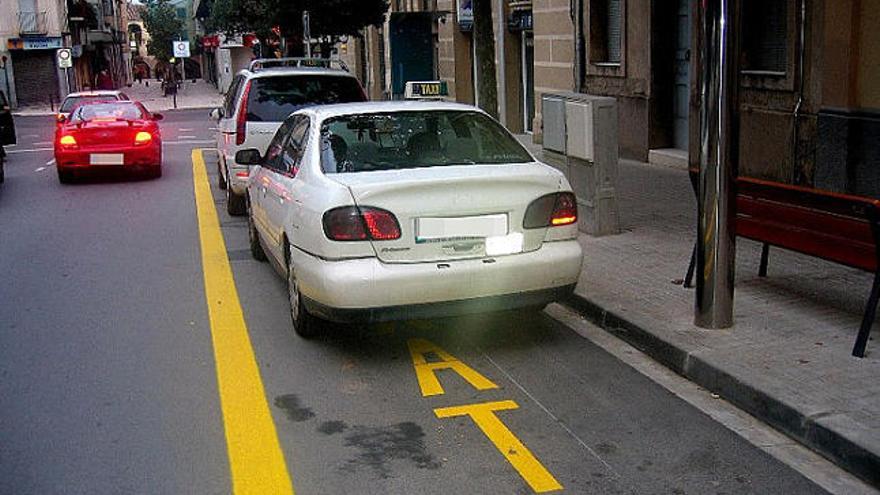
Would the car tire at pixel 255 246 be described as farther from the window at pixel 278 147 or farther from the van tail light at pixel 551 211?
the van tail light at pixel 551 211

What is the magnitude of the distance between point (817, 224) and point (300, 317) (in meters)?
3.38

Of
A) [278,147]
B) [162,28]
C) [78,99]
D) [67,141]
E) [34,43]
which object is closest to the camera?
[278,147]

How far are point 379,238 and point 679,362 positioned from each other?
1.91m

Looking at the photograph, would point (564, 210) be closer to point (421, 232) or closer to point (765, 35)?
point (421, 232)

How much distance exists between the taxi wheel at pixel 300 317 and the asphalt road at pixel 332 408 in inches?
3.3

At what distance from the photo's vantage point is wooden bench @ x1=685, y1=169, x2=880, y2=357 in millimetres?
5652

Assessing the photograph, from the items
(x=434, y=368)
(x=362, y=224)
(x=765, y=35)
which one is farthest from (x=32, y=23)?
(x=434, y=368)

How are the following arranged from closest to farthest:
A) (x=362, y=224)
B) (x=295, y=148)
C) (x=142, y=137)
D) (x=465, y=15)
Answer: (x=362, y=224) → (x=295, y=148) → (x=142, y=137) → (x=465, y=15)

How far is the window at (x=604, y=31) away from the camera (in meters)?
17.6

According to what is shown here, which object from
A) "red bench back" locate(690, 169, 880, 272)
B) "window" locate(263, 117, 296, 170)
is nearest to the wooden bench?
"red bench back" locate(690, 169, 880, 272)

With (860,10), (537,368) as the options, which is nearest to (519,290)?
(537,368)

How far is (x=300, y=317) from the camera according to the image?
6.84 m

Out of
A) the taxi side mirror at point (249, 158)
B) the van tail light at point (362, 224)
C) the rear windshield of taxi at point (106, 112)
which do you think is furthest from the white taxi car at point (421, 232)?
the rear windshield of taxi at point (106, 112)

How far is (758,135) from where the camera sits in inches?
494
